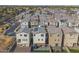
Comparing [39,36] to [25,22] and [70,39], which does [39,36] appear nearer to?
[25,22]

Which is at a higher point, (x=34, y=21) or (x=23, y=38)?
(x=34, y=21)

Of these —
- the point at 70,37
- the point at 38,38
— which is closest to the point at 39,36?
the point at 38,38

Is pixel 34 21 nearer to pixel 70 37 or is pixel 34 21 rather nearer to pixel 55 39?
pixel 55 39

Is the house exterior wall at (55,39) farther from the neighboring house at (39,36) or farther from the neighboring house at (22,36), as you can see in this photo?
the neighboring house at (22,36)

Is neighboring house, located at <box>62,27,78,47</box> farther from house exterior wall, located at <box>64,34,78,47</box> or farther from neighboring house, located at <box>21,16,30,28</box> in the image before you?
neighboring house, located at <box>21,16,30,28</box>

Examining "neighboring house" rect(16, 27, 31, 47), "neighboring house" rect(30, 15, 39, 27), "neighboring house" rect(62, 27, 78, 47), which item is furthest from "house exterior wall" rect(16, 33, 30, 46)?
"neighboring house" rect(62, 27, 78, 47)

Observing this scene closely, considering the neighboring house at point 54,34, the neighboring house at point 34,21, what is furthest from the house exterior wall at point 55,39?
the neighboring house at point 34,21
